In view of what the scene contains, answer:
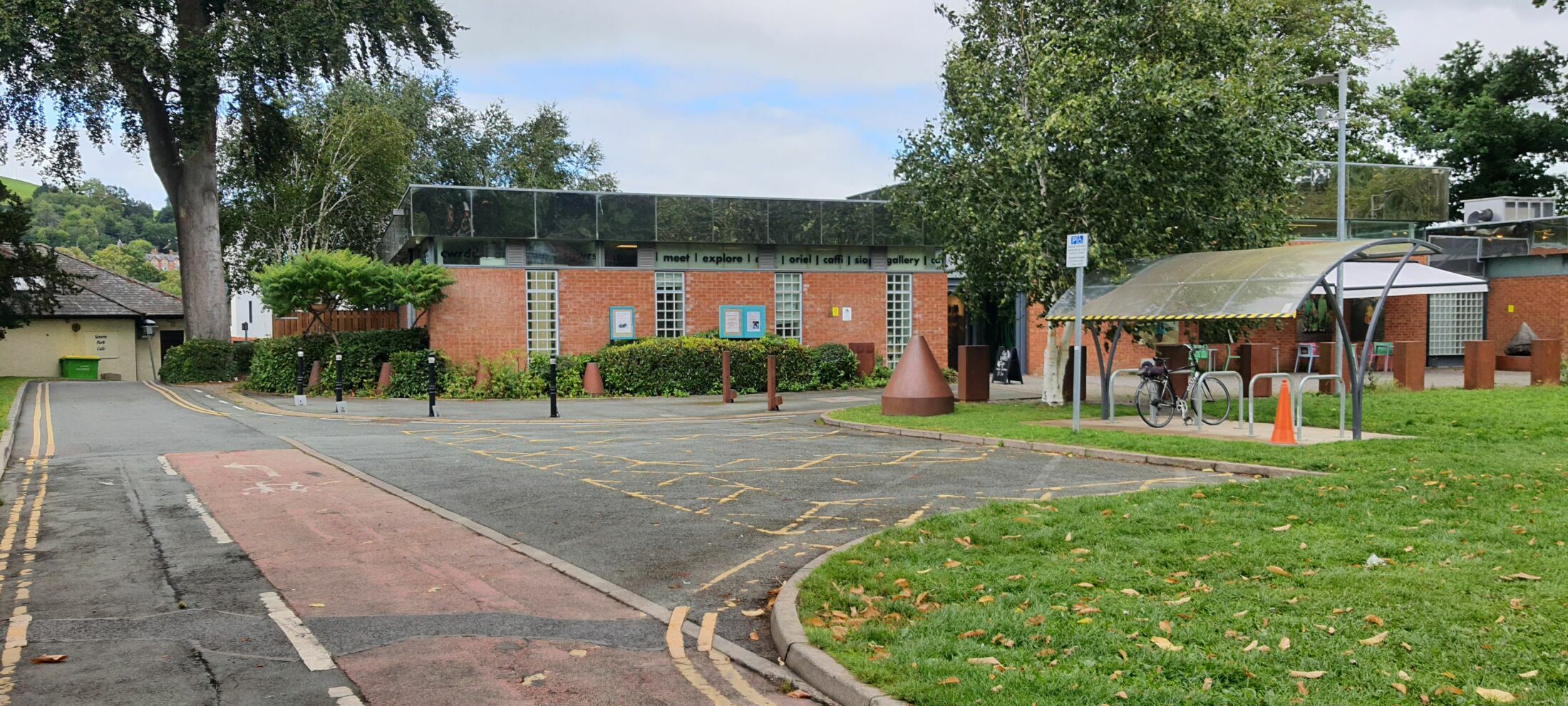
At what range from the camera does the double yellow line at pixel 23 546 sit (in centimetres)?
570

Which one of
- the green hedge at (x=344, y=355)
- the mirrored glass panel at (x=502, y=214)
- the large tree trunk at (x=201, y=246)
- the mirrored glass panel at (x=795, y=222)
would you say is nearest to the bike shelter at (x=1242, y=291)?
the mirrored glass panel at (x=795, y=222)

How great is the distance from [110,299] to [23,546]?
47.9 m

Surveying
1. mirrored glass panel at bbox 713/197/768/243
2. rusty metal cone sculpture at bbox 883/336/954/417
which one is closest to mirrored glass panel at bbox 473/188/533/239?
mirrored glass panel at bbox 713/197/768/243

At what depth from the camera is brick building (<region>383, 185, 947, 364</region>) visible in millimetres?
26781

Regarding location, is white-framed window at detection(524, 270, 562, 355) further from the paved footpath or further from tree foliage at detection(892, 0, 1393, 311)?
the paved footpath

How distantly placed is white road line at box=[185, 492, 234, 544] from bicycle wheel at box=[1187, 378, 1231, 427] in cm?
1242

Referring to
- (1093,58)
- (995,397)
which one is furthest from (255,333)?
(1093,58)

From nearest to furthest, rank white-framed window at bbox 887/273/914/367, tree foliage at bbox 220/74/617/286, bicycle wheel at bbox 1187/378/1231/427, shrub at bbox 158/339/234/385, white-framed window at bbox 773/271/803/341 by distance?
1. bicycle wheel at bbox 1187/378/1231/427
2. white-framed window at bbox 773/271/803/341
3. white-framed window at bbox 887/273/914/367
4. shrub at bbox 158/339/234/385
5. tree foliage at bbox 220/74/617/286

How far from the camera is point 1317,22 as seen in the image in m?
34.2

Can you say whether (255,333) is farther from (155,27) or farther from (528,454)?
(528,454)

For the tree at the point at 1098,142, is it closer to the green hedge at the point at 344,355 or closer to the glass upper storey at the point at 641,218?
the glass upper storey at the point at 641,218

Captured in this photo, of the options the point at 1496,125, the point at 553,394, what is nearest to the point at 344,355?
the point at 553,394

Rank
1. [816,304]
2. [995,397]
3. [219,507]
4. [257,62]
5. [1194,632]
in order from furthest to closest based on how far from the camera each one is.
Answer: [257,62], [816,304], [995,397], [219,507], [1194,632]

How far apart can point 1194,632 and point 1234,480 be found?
5.87m
